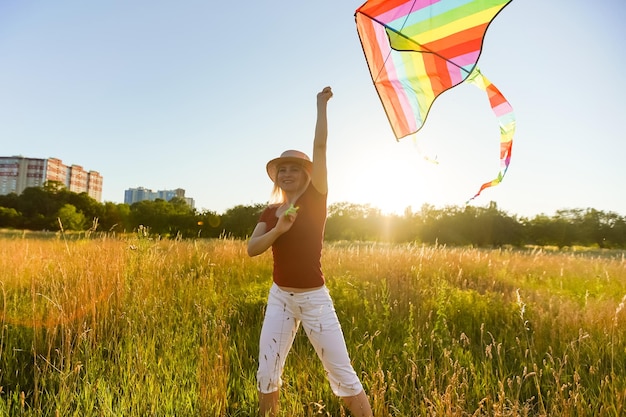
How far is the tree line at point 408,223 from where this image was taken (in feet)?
151

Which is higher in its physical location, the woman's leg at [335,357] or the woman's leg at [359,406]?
the woman's leg at [335,357]

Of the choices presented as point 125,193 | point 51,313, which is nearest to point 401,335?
point 51,313

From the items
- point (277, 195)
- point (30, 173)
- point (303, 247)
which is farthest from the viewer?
point (30, 173)

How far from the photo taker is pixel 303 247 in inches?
93.6

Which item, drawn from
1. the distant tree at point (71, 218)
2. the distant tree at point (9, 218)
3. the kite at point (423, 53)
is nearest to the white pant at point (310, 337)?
the kite at point (423, 53)

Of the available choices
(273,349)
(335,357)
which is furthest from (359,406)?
(273,349)

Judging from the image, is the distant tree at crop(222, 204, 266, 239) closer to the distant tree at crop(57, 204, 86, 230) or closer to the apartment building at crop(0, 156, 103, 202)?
the distant tree at crop(57, 204, 86, 230)

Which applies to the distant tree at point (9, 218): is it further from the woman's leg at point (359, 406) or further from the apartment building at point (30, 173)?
the woman's leg at point (359, 406)

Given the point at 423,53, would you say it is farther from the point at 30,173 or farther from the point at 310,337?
the point at 30,173

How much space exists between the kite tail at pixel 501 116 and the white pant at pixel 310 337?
1.07 meters

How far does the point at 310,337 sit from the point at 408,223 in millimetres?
51726

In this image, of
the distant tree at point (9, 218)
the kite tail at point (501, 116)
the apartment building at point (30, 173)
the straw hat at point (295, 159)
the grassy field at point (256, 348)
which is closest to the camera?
the kite tail at point (501, 116)

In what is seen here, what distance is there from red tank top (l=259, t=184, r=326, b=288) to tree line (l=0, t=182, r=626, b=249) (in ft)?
128

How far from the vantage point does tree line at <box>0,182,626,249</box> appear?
4603 centimetres
